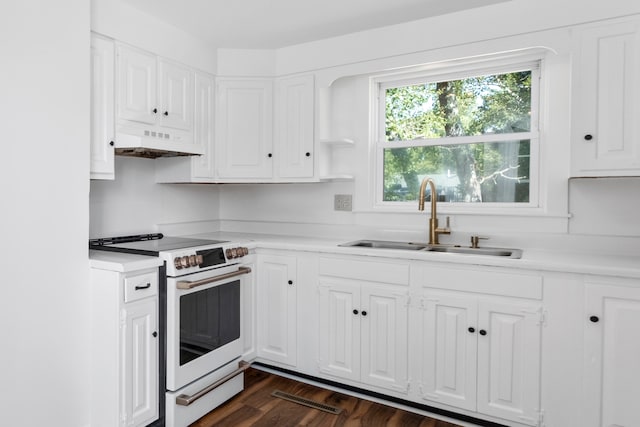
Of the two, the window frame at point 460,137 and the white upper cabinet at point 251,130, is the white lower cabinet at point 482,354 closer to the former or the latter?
the window frame at point 460,137

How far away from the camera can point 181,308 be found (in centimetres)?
216

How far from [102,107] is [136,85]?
29 centimetres

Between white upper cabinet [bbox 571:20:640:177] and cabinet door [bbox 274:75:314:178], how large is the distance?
Result: 5.31ft

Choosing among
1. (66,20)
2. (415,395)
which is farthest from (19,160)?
(415,395)

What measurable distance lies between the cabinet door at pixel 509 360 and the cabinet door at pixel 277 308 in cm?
117

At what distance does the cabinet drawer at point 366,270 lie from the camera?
2.26 meters

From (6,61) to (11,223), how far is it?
68cm

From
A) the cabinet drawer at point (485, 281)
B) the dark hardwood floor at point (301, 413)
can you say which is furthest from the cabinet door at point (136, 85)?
the cabinet drawer at point (485, 281)

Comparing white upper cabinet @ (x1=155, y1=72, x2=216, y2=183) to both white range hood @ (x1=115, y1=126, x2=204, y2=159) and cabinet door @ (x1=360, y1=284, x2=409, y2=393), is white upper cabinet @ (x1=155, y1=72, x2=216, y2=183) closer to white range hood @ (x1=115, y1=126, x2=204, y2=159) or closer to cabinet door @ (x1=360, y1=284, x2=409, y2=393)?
white range hood @ (x1=115, y1=126, x2=204, y2=159)

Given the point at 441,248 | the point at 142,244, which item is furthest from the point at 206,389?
the point at 441,248

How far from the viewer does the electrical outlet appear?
2994 millimetres

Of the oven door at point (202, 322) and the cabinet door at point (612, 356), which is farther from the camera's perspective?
the oven door at point (202, 322)

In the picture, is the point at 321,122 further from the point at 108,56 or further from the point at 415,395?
the point at 415,395

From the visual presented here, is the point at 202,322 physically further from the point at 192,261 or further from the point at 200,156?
the point at 200,156
